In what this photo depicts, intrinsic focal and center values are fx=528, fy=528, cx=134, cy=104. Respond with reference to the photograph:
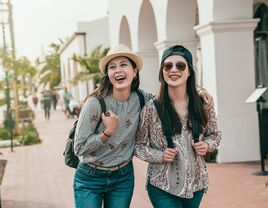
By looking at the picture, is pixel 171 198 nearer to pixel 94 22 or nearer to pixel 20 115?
pixel 20 115

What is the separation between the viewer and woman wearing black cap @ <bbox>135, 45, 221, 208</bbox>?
3.27 m

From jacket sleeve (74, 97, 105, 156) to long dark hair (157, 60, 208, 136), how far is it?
0.41 meters

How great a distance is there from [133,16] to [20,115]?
9321 millimetres

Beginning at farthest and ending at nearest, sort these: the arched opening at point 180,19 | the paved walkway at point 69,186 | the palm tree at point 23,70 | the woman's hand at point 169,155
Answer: the palm tree at point 23,70, the arched opening at point 180,19, the paved walkway at point 69,186, the woman's hand at point 169,155

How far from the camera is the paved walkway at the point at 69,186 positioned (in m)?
6.78

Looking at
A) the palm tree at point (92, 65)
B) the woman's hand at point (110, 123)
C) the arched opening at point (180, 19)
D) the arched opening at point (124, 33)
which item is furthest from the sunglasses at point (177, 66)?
the palm tree at point (92, 65)

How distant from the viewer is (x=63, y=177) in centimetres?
949

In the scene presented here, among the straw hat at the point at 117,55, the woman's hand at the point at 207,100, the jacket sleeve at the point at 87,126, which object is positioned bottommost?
the jacket sleeve at the point at 87,126

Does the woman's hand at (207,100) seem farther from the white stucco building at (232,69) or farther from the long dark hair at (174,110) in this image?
the white stucco building at (232,69)

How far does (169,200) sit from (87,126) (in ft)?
2.28

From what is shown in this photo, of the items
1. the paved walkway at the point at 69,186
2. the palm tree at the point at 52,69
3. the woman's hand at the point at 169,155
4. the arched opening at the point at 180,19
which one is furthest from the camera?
the palm tree at the point at 52,69

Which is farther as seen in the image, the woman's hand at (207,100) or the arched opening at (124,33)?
the arched opening at (124,33)

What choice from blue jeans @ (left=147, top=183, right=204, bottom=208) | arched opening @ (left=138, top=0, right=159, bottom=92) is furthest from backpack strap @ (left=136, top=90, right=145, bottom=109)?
arched opening @ (left=138, top=0, right=159, bottom=92)

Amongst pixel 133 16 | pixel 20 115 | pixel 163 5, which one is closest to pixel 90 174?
pixel 163 5
